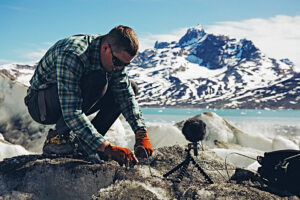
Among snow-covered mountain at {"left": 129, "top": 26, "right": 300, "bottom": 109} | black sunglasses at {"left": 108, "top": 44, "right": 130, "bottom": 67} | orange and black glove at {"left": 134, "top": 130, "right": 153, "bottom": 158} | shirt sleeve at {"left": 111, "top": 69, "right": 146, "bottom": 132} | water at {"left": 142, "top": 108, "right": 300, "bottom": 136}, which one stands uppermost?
A: black sunglasses at {"left": 108, "top": 44, "right": 130, "bottom": 67}

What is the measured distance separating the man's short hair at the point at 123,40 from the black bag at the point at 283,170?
1352 mm

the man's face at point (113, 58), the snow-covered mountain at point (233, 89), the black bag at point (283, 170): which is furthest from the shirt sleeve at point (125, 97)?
the snow-covered mountain at point (233, 89)

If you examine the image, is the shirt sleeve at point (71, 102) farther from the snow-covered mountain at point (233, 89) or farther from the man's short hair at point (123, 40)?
the snow-covered mountain at point (233, 89)

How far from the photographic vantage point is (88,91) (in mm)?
2684

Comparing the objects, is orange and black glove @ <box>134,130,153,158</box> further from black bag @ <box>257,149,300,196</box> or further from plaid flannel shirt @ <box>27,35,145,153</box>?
black bag @ <box>257,149,300,196</box>

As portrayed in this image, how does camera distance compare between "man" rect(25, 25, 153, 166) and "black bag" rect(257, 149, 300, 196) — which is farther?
"man" rect(25, 25, 153, 166)

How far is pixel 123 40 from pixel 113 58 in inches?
8.0

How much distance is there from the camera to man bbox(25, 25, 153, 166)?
7.89 ft

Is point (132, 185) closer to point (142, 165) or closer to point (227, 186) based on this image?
point (142, 165)

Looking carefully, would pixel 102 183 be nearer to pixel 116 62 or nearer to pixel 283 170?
pixel 116 62

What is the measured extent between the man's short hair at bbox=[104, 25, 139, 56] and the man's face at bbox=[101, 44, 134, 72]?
0.11 feet

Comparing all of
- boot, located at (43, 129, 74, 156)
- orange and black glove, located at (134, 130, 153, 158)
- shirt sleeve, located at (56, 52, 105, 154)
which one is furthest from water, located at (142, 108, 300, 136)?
shirt sleeve, located at (56, 52, 105, 154)

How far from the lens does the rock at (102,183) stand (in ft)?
7.26

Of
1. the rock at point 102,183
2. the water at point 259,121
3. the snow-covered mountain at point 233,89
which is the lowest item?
the snow-covered mountain at point 233,89
